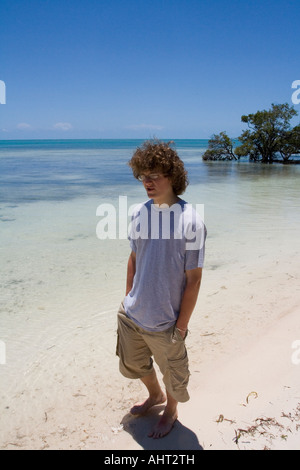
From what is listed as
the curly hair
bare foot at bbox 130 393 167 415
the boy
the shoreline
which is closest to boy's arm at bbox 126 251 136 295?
the boy

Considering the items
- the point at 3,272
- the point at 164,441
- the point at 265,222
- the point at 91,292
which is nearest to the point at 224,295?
the point at 91,292

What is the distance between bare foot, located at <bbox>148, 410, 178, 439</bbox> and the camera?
2.16 meters

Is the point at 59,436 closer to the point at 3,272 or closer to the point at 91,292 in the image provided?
the point at 91,292

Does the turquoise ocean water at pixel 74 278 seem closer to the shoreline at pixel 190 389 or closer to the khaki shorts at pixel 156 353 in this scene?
the shoreline at pixel 190 389

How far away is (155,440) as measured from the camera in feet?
7.08

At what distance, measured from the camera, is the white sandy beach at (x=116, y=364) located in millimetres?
2184

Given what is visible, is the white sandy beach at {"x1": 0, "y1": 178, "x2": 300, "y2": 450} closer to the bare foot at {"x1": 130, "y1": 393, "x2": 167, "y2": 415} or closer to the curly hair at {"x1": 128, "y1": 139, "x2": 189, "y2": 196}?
the bare foot at {"x1": 130, "y1": 393, "x2": 167, "y2": 415}

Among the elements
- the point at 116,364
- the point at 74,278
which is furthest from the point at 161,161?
the point at 74,278

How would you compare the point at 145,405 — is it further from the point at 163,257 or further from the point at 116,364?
the point at 163,257

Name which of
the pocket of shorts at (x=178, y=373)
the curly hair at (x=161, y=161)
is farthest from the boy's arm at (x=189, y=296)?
the curly hair at (x=161, y=161)

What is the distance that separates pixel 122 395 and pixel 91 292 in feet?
6.62

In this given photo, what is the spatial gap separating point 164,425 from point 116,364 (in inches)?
37.8

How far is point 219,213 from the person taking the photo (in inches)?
376

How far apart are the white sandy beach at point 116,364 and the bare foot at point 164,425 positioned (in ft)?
0.13
